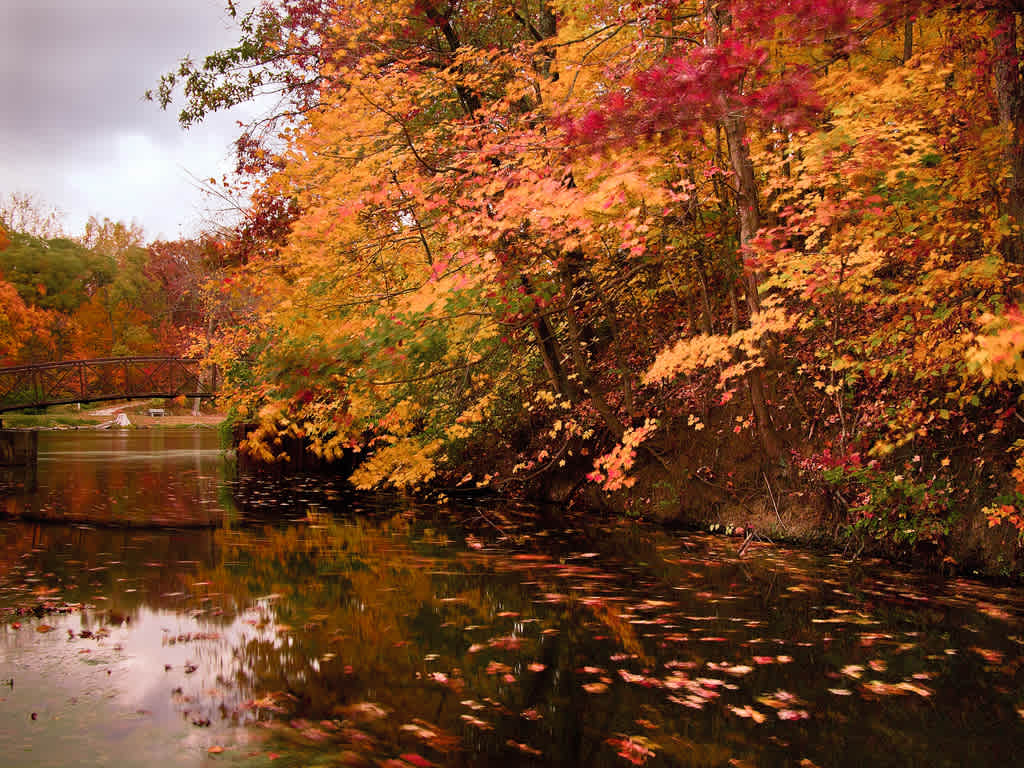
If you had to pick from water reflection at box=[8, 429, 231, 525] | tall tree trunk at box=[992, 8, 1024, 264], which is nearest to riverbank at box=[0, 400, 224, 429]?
water reflection at box=[8, 429, 231, 525]

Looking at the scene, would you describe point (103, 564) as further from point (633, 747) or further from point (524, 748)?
point (633, 747)

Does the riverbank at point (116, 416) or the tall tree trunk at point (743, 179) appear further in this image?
the riverbank at point (116, 416)

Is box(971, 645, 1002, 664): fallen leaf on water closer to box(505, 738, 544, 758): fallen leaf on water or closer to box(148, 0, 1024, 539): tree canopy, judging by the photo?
box(148, 0, 1024, 539): tree canopy

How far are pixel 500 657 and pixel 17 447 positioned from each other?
16965 mm

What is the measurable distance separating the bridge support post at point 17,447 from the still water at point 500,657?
362 inches

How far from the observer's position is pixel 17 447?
1862 centimetres

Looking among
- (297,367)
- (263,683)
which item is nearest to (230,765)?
(263,683)

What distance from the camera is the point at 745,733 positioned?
13.8ft

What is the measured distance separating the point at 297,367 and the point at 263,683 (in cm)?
330

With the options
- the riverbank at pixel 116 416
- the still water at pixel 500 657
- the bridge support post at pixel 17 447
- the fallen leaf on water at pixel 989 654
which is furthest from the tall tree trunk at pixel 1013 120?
the riverbank at pixel 116 416

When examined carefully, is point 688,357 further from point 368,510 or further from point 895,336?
point 368,510

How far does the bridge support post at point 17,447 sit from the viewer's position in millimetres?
18531

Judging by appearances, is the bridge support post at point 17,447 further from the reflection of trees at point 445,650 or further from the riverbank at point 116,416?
the riverbank at point 116,416

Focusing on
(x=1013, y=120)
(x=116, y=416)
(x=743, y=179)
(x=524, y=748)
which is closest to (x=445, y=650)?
(x=524, y=748)
